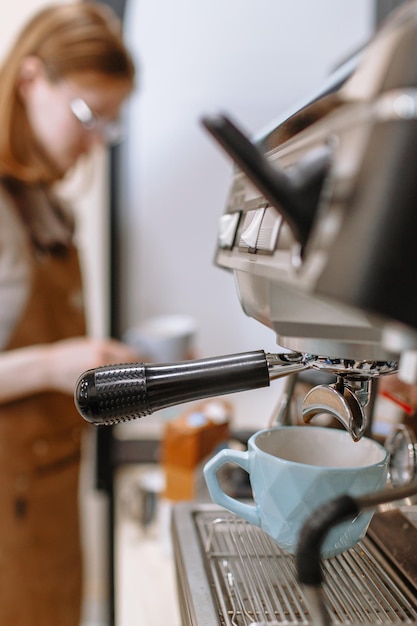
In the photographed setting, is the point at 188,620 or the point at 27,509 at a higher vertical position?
the point at 188,620

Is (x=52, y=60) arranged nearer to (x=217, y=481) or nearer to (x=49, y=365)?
(x=49, y=365)

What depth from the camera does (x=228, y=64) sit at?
4.80 feet

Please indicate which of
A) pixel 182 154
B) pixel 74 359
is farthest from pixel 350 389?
pixel 182 154

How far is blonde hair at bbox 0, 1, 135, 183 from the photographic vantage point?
0.92 metres

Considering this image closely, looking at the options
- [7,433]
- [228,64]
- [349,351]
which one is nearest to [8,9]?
[228,64]

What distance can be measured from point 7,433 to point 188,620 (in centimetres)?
61

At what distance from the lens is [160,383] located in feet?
1.23

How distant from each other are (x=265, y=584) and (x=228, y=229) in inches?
9.6

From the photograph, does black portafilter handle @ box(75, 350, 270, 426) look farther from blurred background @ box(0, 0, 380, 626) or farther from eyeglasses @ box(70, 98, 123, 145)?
blurred background @ box(0, 0, 380, 626)

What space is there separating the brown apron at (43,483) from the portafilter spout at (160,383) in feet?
2.04

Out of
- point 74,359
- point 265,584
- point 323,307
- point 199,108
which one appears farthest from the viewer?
point 199,108

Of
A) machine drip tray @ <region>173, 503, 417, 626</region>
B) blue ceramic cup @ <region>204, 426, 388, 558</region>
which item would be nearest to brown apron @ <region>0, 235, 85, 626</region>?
machine drip tray @ <region>173, 503, 417, 626</region>

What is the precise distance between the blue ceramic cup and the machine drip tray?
0.10 ft

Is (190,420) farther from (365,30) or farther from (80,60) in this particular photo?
(365,30)
